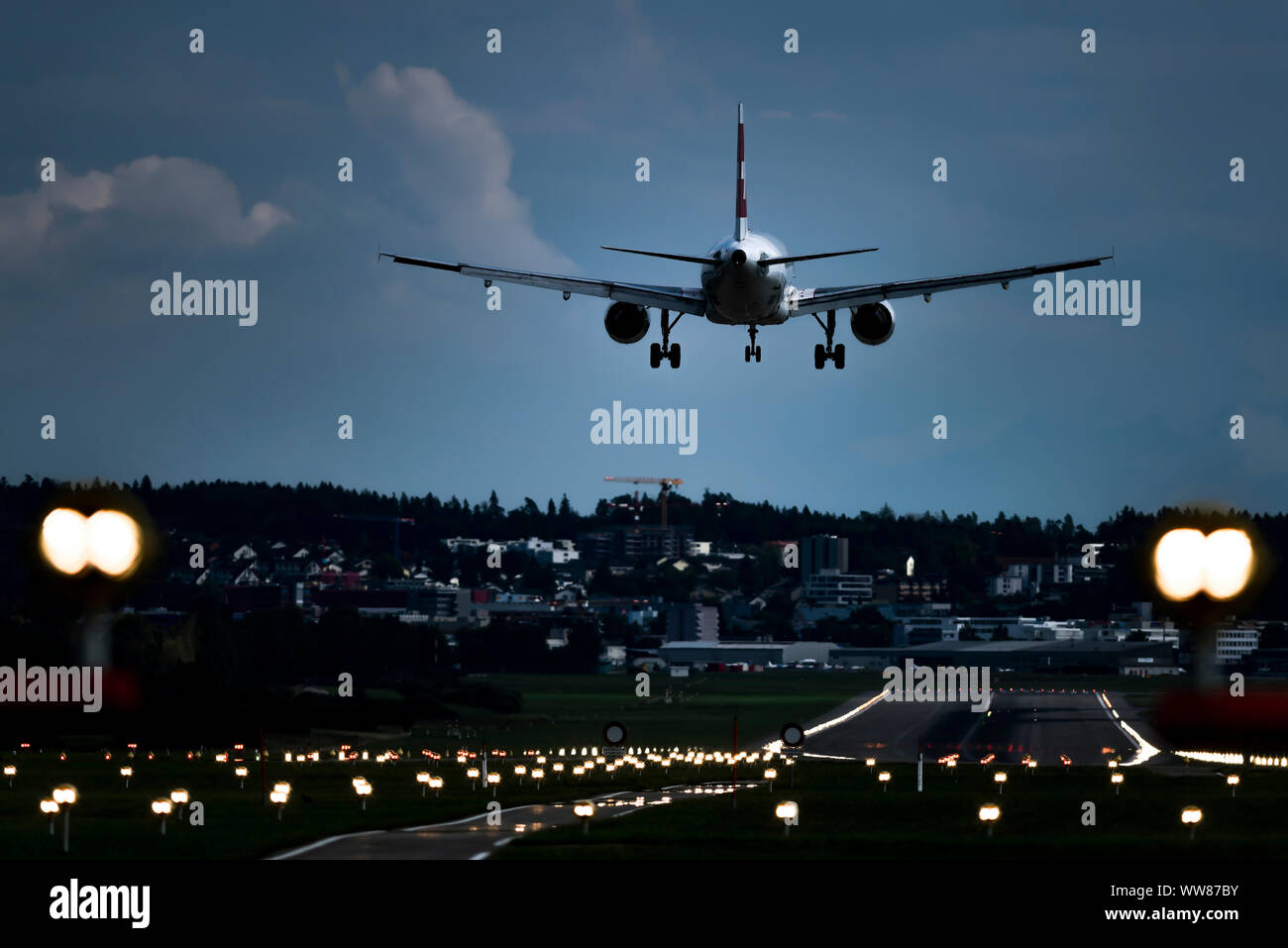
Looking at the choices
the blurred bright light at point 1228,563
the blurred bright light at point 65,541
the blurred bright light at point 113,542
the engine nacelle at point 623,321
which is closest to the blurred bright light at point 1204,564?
the blurred bright light at point 1228,563

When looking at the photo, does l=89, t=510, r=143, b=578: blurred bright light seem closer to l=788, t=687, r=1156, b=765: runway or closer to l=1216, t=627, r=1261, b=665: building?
l=1216, t=627, r=1261, b=665: building

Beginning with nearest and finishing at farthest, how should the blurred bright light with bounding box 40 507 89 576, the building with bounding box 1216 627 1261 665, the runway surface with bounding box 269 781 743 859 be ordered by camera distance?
1. the blurred bright light with bounding box 40 507 89 576
2. the runway surface with bounding box 269 781 743 859
3. the building with bounding box 1216 627 1261 665

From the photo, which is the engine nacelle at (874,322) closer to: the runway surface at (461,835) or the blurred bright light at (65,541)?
the runway surface at (461,835)

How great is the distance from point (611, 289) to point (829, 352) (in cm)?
1259

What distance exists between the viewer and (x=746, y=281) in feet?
204

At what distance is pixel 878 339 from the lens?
68.1 m

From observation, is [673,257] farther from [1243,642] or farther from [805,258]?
[1243,642]

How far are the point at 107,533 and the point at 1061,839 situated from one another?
45.9 m

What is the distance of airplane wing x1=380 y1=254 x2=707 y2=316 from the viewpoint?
64.9m

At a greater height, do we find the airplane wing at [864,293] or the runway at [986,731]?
the airplane wing at [864,293]

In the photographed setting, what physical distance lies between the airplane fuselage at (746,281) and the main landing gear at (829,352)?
799cm

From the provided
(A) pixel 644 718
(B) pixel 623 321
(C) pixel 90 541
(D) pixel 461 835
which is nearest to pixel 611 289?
(B) pixel 623 321

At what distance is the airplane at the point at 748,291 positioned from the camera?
6219 centimetres

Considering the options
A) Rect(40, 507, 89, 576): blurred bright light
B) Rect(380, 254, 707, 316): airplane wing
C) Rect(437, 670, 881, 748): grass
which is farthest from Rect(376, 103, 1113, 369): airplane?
Rect(437, 670, 881, 748): grass
